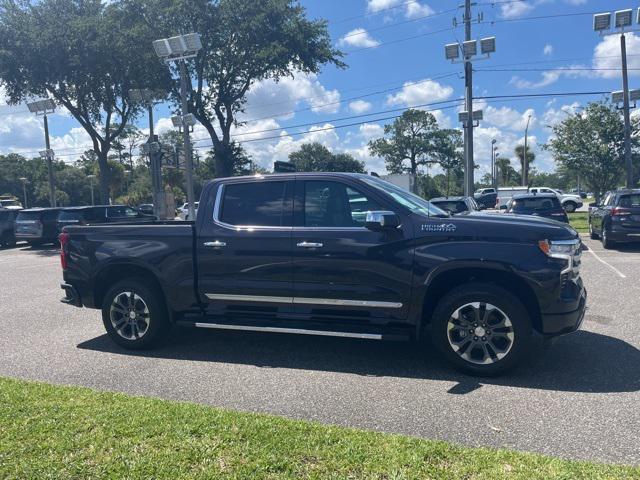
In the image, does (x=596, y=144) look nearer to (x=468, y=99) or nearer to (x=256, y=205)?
(x=468, y=99)

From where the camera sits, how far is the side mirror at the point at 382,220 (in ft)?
15.4

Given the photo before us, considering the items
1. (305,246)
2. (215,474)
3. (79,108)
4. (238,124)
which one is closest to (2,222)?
(79,108)

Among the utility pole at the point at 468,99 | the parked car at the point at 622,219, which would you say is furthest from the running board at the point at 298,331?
the utility pole at the point at 468,99

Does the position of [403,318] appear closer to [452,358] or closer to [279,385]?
[452,358]

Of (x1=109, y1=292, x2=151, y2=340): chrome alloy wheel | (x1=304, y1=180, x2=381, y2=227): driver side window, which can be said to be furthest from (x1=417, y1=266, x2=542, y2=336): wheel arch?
(x1=109, y1=292, x2=151, y2=340): chrome alloy wheel

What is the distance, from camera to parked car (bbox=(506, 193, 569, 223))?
15234mm

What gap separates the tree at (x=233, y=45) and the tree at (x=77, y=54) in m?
1.74

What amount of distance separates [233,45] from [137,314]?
24303 mm

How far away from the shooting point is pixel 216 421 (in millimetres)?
3664

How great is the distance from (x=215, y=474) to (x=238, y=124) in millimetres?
29170

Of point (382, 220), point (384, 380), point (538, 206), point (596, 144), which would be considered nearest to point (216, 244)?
point (382, 220)

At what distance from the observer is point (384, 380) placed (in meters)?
4.72

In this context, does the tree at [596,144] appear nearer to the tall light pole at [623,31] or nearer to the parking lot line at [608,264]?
the tall light pole at [623,31]

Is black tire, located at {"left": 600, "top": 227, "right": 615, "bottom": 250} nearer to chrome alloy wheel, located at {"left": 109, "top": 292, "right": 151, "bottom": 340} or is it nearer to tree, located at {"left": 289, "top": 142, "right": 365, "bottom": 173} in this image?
chrome alloy wheel, located at {"left": 109, "top": 292, "right": 151, "bottom": 340}
